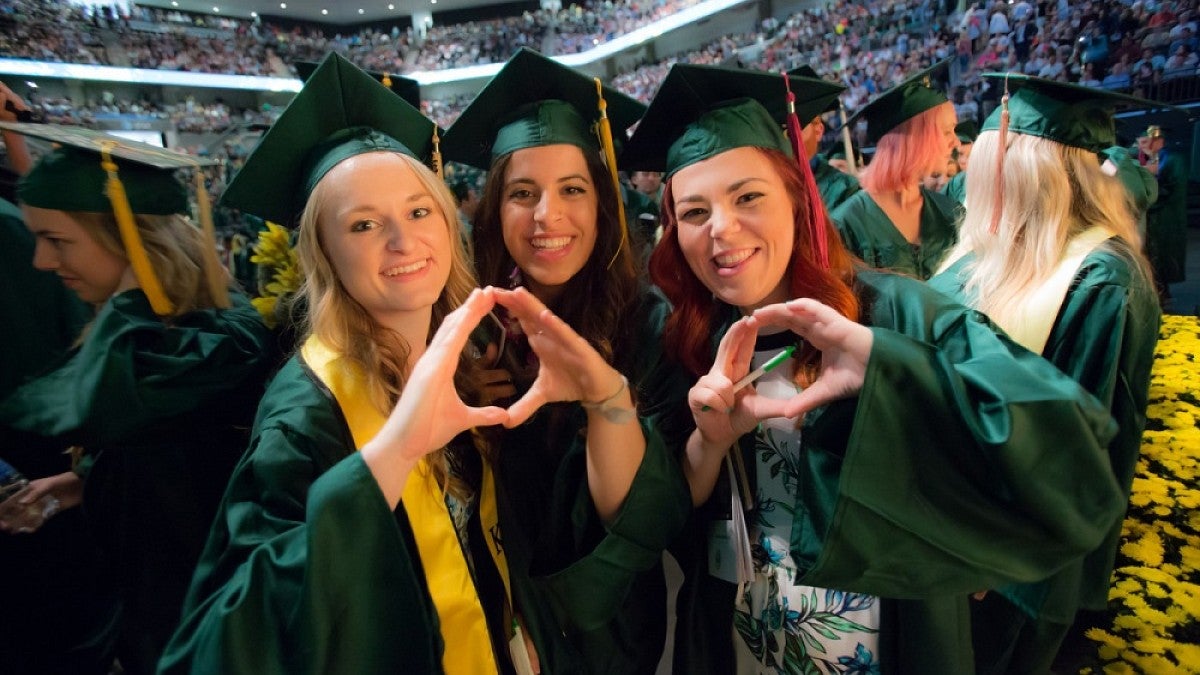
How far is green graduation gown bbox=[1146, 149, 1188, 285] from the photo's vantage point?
197 inches

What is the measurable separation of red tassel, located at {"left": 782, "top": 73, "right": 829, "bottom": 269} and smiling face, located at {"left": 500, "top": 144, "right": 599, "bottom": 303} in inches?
25.0

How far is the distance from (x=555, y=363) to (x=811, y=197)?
0.81 meters

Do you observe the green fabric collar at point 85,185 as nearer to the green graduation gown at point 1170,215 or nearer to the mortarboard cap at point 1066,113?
the mortarboard cap at point 1066,113

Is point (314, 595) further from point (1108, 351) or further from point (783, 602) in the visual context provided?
point (1108, 351)

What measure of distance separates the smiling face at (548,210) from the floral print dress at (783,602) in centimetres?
67

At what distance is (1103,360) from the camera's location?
171cm

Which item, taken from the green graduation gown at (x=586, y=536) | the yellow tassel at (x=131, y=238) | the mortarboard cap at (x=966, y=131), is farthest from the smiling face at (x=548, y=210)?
the mortarboard cap at (x=966, y=131)

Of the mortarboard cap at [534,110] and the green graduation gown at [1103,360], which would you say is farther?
the mortarboard cap at [534,110]

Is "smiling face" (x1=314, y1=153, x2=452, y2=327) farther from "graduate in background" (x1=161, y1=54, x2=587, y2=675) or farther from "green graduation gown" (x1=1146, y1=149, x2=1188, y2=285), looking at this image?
"green graduation gown" (x1=1146, y1=149, x2=1188, y2=285)

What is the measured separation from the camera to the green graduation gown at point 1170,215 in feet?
16.4

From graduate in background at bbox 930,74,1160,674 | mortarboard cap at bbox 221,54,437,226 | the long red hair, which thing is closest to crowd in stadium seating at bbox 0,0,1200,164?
graduate in background at bbox 930,74,1160,674

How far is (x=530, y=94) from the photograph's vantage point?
6.06 ft

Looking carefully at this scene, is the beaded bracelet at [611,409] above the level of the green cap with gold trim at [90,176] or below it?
below

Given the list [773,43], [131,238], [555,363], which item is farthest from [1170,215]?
[773,43]
